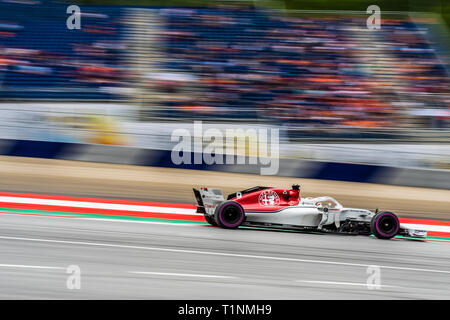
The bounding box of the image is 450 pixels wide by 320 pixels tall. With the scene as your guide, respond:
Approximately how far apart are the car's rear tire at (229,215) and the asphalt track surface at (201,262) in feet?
0.47

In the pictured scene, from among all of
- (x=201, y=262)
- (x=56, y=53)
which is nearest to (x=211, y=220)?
(x=201, y=262)

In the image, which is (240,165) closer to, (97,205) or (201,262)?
(97,205)

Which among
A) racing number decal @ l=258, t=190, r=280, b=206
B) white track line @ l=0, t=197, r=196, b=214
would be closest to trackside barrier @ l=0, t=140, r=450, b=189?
white track line @ l=0, t=197, r=196, b=214

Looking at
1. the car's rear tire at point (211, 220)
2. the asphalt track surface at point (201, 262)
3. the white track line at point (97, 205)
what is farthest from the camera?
the white track line at point (97, 205)

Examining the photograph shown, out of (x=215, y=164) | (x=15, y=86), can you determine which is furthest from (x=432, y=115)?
(x=15, y=86)

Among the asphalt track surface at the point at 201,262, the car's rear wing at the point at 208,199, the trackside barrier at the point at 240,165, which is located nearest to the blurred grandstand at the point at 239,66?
the trackside barrier at the point at 240,165

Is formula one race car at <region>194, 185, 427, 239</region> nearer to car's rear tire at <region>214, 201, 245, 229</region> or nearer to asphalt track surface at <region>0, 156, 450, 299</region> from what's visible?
car's rear tire at <region>214, 201, 245, 229</region>

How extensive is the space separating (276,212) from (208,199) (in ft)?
3.26

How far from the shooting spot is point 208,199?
8.50 m

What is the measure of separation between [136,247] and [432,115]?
29.7ft

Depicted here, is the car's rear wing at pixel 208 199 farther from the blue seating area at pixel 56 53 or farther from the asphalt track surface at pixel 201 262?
the blue seating area at pixel 56 53

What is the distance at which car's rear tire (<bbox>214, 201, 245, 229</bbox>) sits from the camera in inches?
331

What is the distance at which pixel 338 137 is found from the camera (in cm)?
1212

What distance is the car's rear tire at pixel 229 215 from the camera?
8.41 m
